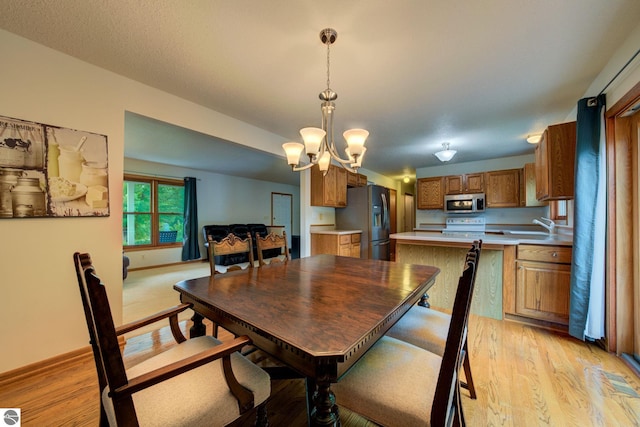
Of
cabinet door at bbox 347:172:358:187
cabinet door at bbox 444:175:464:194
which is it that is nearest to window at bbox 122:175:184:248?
cabinet door at bbox 347:172:358:187

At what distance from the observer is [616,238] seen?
6.38 feet

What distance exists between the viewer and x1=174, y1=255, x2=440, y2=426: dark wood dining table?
82 cm

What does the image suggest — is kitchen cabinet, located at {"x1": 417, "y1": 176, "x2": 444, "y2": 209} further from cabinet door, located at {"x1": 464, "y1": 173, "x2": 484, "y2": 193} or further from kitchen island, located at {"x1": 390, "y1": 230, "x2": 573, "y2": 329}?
kitchen island, located at {"x1": 390, "y1": 230, "x2": 573, "y2": 329}

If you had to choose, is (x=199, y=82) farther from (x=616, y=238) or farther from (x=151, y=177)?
(x=151, y=177)

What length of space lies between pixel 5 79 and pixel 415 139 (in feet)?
13.7

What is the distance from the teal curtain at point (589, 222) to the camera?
78.5 inches

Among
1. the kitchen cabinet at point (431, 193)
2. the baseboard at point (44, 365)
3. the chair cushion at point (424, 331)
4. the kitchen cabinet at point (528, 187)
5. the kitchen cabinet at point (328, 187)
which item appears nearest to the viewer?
the chair cushion at point (424, 331)

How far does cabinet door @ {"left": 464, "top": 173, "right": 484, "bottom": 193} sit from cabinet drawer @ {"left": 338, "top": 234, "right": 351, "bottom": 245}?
2.78 m

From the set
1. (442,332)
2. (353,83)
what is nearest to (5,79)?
(353,83)

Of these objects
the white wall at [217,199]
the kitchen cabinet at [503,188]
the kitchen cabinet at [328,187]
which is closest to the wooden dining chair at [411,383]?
the kitchen cabinet at [328,187]

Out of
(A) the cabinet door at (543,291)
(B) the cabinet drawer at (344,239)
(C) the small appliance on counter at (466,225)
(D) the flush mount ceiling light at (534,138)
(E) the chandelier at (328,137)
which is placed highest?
(D) the flush mount ceiling light at (534,138)

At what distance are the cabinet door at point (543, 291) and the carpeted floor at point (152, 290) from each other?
12.0 ft

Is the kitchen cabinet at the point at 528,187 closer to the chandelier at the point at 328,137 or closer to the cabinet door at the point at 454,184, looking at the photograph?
the cabinet door at the point at 454,184

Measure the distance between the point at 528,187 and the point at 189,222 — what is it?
718cm
